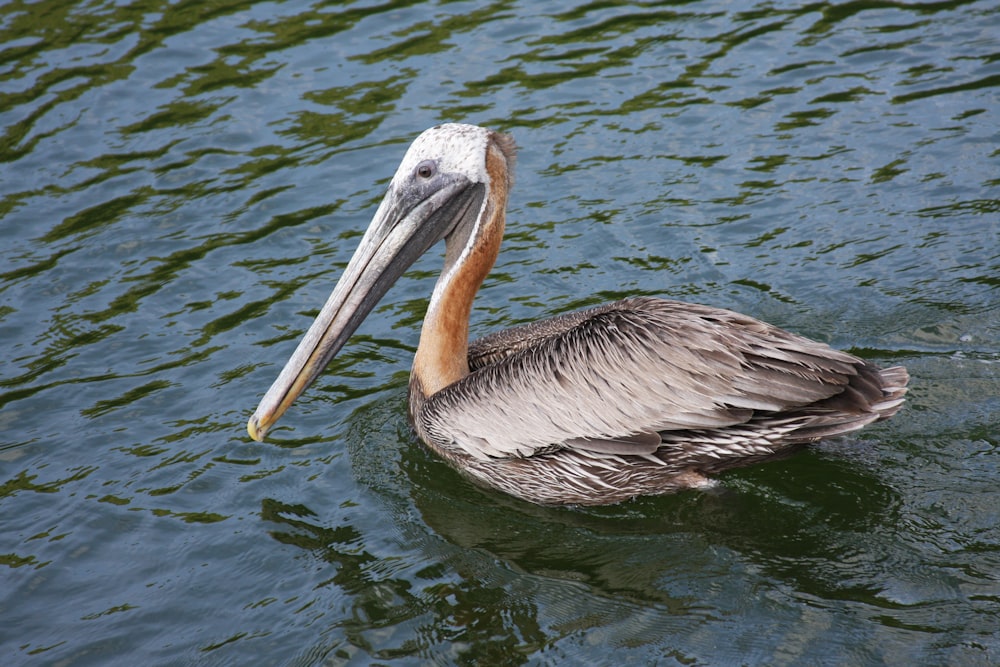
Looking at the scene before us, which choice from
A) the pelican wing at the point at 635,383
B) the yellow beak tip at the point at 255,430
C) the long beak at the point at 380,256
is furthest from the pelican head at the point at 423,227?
the pelican wing at the point at 635,383

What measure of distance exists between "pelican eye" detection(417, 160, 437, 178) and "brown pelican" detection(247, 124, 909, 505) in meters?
0.01

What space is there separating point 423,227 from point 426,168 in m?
0.30

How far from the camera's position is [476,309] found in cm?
661

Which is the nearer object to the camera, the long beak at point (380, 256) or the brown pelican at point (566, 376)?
the brown pelican at point (566, 376)

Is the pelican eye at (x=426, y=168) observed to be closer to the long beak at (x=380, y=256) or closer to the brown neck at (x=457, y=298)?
the long beak at (x=380, y=256)

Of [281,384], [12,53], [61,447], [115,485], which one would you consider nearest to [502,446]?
[281,384]

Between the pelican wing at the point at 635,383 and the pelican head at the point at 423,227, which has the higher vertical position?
the pelican head at the point at 423,227

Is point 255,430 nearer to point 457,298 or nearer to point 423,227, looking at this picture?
point 457,298

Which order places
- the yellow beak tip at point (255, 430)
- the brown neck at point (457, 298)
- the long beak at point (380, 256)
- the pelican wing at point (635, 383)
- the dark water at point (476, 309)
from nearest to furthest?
1. the dark water at point (476, 309)
2. the pelican wing at point (635, 383)
3. the yellow beak tip at point (255, 430)
4. the long beak at point (380, 256)
5. the brown neck at point (457, 298)

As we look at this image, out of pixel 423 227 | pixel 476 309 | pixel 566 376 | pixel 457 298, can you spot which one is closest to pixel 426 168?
pixel 423 227

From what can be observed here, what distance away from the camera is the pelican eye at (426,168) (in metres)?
5.34

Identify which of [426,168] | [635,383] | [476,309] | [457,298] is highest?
[426,168]

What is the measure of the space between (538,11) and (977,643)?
23.0ft

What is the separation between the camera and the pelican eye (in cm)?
534
